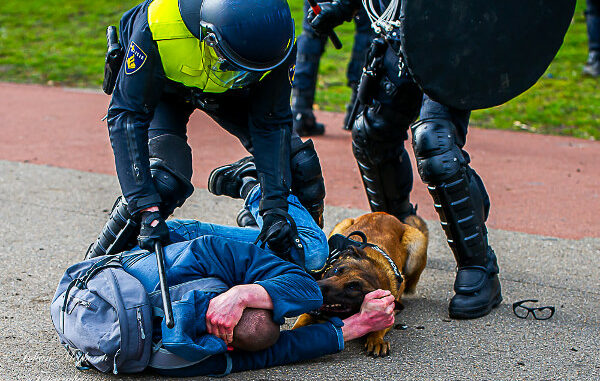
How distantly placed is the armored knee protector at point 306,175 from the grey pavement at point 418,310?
0.75 m

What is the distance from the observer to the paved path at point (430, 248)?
3389 mm

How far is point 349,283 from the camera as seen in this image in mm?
3631

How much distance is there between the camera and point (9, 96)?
970cm

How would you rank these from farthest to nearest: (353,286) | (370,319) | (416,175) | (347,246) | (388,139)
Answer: (416,175), (388,139), (347,246), (353,286), (370,319)

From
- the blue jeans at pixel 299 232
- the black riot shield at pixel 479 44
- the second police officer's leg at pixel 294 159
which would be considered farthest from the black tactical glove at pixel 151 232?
the black riot shield at pixel 479 44

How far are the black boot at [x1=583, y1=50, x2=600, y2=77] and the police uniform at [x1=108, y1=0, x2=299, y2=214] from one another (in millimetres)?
8430

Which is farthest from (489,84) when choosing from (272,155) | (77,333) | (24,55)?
(24,55)

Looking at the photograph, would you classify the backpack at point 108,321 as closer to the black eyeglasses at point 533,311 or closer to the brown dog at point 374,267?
the brown dog at point 374,267

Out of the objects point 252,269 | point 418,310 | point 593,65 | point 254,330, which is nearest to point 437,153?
point 418,310

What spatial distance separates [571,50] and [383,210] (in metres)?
8.70

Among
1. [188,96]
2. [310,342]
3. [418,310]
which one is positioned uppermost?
[188,96]

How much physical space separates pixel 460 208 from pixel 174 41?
62.7 inches

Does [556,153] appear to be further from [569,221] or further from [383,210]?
[383,210]

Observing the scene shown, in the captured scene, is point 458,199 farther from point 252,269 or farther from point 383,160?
point 252,269
